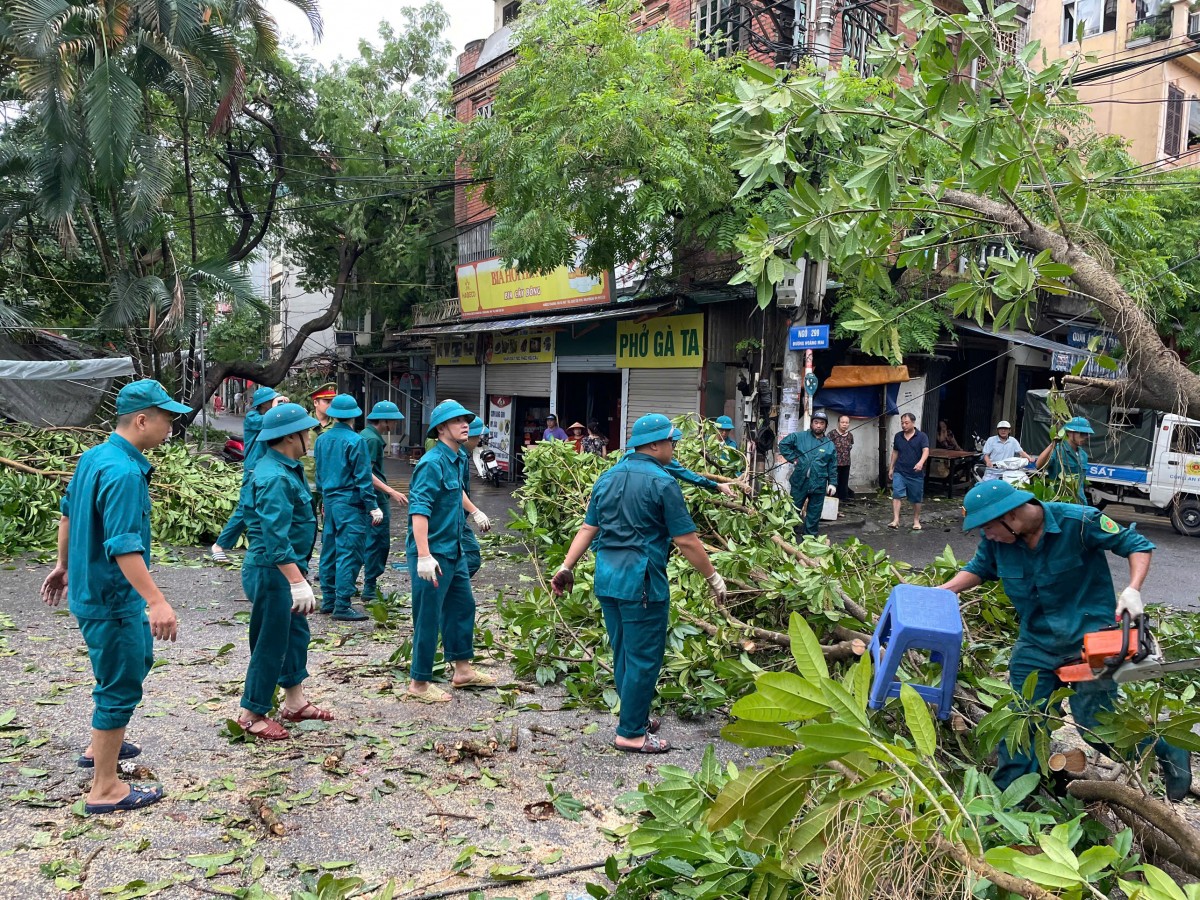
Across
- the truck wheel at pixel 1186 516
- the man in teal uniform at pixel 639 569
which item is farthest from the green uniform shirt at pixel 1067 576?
the truck wheel at pixel 1186 516

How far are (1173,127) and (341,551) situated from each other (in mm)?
22488

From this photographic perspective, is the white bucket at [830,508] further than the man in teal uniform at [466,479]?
Yes

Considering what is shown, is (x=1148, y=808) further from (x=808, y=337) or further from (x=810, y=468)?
(x=808, y=337)

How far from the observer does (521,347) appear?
20.4 metres

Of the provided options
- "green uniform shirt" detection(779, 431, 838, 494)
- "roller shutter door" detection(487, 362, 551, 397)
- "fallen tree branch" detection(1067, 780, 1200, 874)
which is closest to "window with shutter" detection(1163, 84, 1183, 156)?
"roller shutter door" detection(487, 362, 551, 397)

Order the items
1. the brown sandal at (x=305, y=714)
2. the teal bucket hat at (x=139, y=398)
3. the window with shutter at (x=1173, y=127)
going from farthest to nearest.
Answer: the window with shutter at (x=1173, y=127) → the brown sandal at (x=305, y=714) → the teal bucket hat at (x=139, y=398)

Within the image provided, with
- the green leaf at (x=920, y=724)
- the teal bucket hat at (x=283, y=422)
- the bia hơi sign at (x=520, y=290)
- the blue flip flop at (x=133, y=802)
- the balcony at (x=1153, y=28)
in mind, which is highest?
the balcony at (x=1153, y=28)

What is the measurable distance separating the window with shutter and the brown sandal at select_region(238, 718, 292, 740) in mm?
23383

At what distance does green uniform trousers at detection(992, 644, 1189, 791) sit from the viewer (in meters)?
3.46

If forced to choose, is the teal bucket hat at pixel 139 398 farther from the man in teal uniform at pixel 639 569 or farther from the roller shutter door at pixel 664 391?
the roller shutter door at pixel 664 391

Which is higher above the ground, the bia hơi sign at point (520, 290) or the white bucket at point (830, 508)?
the bia hơi sign at point (520, 290)

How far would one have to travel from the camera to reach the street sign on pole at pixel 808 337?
11586 mm

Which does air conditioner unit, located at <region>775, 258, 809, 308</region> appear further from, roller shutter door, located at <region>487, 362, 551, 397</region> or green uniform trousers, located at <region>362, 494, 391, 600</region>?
roller shutter door, located at <region>487, 362, 551, 397</region>

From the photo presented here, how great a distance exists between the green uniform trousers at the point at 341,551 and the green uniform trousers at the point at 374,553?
3.1 inches
